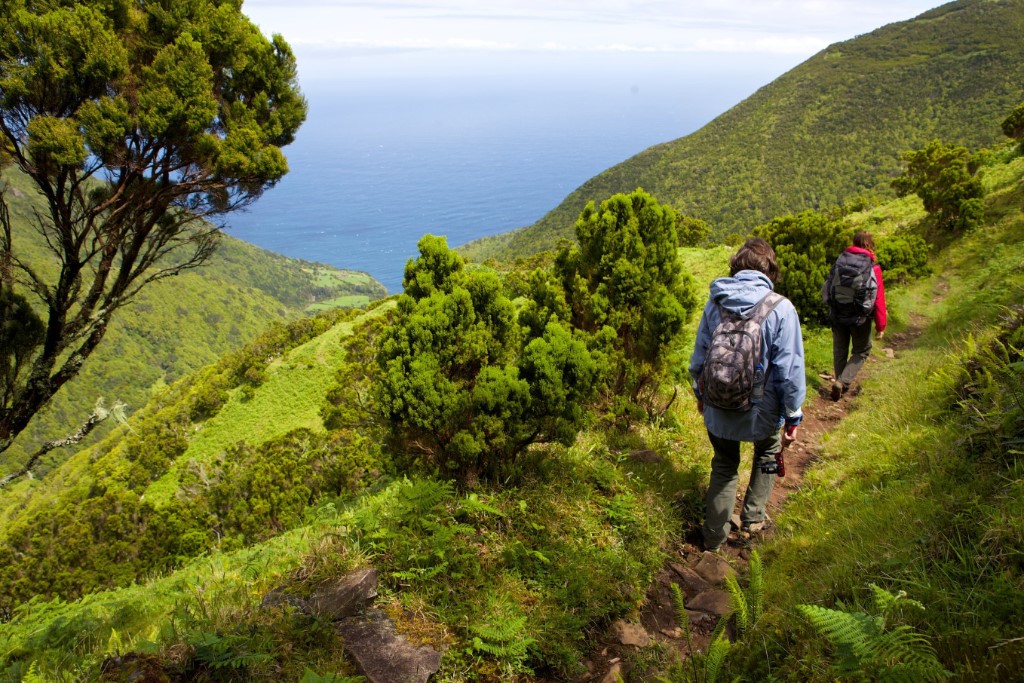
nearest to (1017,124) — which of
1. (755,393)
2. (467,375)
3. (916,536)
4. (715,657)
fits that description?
(755,393)

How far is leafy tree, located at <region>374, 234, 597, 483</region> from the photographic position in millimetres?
3838

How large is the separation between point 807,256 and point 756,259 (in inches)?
263

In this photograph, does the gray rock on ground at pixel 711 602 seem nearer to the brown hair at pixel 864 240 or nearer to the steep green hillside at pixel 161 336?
the brown hair at pixel 864 240

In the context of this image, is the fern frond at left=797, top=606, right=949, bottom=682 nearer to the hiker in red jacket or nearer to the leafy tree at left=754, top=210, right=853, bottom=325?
the hiker in red jacket

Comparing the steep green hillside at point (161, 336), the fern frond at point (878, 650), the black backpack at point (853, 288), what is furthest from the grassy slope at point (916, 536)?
the steep green hillside at point (161, 336)

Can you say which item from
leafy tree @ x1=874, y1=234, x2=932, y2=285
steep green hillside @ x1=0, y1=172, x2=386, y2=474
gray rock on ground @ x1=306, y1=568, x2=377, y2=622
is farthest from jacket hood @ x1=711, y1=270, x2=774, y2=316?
steep green hillside @ x1=0, y1=172, x2=386, y2=474

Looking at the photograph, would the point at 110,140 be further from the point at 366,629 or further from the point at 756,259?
the point at 756,259

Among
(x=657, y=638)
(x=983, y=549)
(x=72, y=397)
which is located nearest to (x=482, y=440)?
(x=657, y=638)

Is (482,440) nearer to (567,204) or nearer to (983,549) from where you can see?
(983,549)

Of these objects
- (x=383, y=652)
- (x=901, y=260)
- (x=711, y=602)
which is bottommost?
(x=711, y=602)

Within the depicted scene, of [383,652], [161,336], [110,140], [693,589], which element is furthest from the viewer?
[161,336]

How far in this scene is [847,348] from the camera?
20.7 feet

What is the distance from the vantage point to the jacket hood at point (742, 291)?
3372 mm

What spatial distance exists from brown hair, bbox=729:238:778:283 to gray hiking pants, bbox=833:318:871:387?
325 cm
